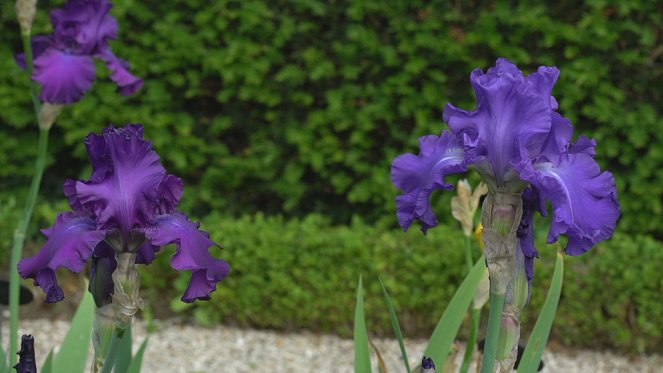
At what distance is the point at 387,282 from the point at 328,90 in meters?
1.25

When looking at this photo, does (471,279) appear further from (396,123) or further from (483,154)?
(396,123)

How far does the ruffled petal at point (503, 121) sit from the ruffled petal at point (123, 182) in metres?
0.46

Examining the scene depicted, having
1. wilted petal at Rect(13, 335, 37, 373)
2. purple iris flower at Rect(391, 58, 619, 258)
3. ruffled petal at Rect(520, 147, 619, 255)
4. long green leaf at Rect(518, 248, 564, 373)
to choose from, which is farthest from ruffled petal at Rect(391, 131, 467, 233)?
wilted petal at Rect(13, 335, 37, 373)

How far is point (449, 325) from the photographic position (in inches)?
69.3

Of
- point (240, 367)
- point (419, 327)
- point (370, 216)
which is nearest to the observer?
point (240, 367)

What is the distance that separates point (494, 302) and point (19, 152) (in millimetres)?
4596

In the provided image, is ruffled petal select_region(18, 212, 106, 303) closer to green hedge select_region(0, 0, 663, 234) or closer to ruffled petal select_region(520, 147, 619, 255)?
ruffled petal select_region(520, 147, 619, 255)

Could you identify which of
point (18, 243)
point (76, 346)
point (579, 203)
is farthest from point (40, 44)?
point (579, 203)

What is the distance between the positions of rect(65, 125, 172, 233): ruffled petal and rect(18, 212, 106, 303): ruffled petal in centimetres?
3

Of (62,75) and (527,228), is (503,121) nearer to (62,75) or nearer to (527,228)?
(527,228)

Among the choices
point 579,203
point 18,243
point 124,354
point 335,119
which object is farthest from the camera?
point 335,119

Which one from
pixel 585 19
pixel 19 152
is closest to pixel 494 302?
pixel 585 19

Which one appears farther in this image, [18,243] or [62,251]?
[18,243]

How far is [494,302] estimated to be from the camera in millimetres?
1300
